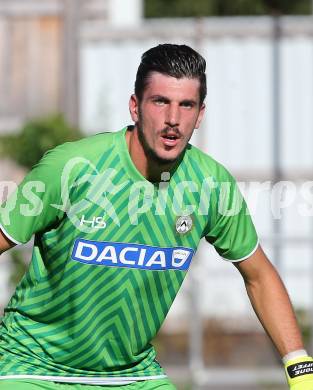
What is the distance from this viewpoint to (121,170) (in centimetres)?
520

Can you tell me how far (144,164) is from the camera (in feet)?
17.0

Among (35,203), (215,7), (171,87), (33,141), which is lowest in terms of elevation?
(33,141)

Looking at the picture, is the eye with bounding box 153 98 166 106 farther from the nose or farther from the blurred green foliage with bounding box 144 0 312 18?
the blurred green foliage with bounding box 144 0 312 18

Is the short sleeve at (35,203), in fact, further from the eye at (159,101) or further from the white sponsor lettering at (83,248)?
the eye at (159,101)

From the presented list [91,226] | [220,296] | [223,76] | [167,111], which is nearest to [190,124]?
[167,111]

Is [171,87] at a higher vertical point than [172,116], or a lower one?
higher

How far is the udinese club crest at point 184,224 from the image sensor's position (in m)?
5.24

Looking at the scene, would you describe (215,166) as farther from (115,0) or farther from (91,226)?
(115,0)

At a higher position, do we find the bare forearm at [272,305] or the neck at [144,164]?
the neck at [144,164]

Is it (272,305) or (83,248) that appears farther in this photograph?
(272,305)

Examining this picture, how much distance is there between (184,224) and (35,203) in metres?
0.65

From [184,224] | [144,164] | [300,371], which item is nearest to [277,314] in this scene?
[300,371]

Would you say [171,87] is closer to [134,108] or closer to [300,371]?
[134,108]

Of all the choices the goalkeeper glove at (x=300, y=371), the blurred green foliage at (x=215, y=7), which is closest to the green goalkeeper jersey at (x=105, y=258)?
the goalkeeper glove at (x=300, y=371)
